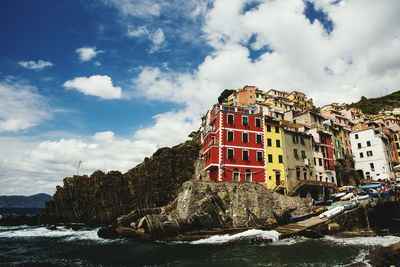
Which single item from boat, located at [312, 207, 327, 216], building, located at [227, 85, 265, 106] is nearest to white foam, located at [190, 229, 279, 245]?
boat, located at [312, 207, 327, 216]

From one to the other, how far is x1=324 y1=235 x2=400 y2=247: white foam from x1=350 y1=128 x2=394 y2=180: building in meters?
36.1

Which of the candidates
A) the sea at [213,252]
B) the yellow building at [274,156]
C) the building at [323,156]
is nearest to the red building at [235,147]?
the yellow building at [274,156]

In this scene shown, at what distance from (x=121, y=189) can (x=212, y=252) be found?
172ft

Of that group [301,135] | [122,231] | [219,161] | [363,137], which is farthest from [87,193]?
[363,137]

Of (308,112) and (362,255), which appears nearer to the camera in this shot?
(362,255)

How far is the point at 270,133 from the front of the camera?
1989 inches

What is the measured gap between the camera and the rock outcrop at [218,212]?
120 ft

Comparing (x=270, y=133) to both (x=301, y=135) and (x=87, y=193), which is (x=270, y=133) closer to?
(x=301, y=135)

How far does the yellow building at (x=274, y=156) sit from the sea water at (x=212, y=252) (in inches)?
521

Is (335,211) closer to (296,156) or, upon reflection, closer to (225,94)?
(296,156)

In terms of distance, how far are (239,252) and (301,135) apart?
34.1 m

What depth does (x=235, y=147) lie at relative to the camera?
153 ft

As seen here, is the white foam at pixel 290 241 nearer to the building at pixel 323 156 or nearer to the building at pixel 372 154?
the building at pixel 323 156

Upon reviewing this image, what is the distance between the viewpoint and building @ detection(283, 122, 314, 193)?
163ft
